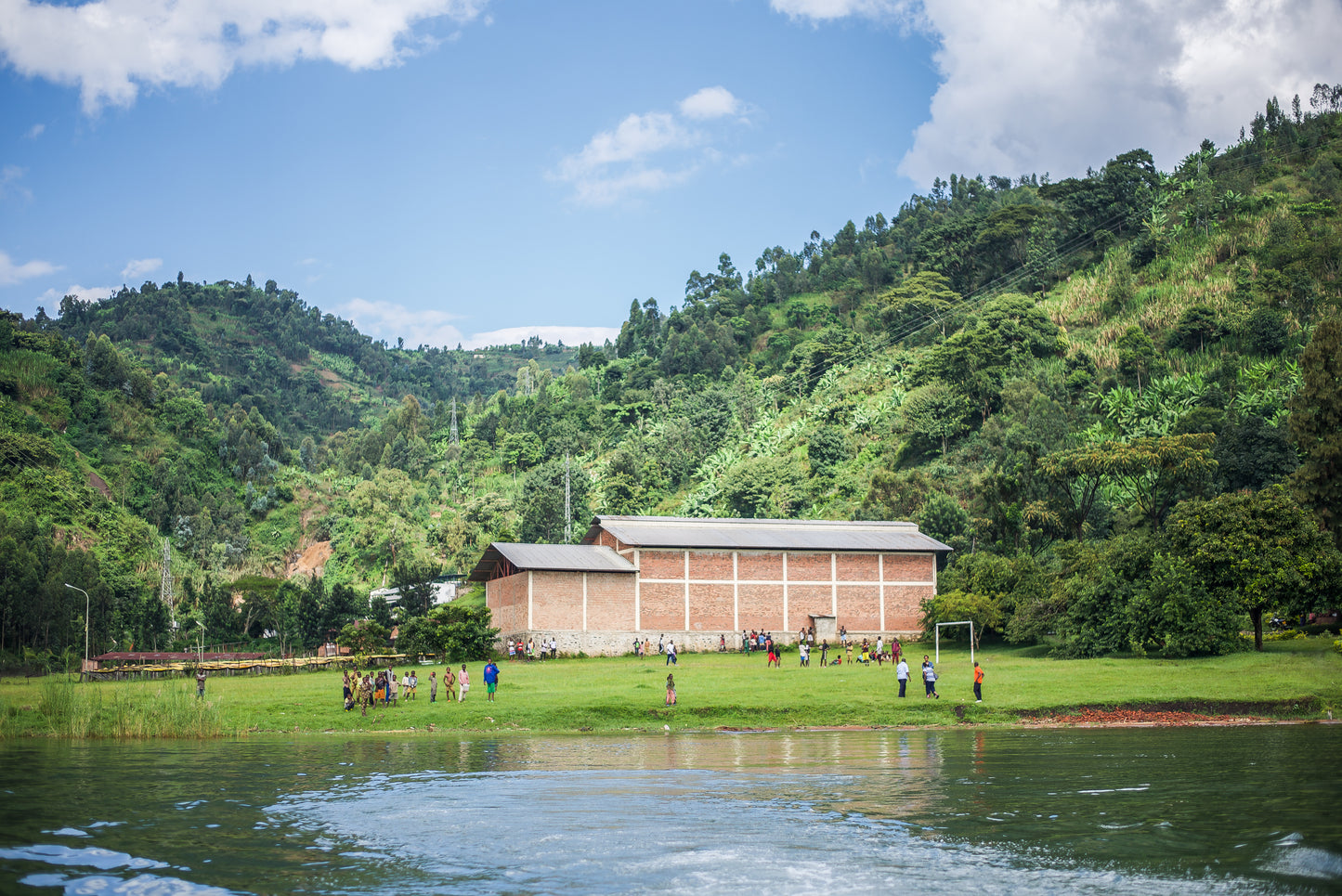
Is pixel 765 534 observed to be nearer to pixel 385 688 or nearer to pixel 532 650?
pixel 532 650

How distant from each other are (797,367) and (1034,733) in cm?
9297

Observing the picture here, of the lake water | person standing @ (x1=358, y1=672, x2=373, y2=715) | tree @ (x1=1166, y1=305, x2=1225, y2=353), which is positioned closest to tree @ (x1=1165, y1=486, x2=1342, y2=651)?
the lake water

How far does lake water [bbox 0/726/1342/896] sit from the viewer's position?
1204 centimetres

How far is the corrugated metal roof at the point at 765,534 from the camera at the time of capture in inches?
2190

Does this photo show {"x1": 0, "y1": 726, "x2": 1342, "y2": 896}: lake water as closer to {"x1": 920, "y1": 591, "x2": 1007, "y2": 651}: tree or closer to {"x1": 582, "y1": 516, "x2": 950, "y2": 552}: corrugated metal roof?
{"x1": 920, "y1": 591, "x2": 1007, "y2": 651}: tree

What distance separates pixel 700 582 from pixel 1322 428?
96.6 feet

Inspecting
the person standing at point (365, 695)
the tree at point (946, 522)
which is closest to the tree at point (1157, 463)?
the tree at point (946, 522)

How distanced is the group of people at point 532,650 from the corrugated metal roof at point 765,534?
269 inches

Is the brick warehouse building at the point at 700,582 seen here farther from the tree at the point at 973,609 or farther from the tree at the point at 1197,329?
the tree at the point at 1197,329

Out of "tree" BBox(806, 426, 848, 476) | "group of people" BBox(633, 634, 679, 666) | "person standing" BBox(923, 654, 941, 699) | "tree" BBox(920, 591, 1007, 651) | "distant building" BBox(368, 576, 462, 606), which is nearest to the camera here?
"person standing" BBox(923, 654, 941, 699)

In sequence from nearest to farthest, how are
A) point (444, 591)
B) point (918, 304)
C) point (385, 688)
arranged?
point (385, 688), point (444, 591), point (918, 304)

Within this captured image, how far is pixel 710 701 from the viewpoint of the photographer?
3278 centimetres

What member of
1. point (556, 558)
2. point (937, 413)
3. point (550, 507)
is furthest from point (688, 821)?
point (937, 413)

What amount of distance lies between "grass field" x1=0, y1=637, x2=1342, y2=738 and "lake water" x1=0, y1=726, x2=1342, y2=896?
479 centimetres
